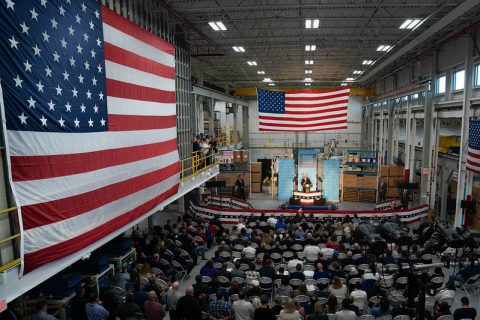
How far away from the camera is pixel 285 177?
26.3 meters

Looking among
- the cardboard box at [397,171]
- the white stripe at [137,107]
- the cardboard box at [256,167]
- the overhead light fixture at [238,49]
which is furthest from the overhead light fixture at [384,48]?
the white stripe at [137,107]

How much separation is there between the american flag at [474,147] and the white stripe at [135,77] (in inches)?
507

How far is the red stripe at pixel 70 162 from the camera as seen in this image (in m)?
6.47

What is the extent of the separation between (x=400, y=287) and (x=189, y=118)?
42.2ft

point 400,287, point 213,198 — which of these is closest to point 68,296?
point 400,287

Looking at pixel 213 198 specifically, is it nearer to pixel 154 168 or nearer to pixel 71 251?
pixel 154 168

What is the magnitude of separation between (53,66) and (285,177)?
67.5 ft

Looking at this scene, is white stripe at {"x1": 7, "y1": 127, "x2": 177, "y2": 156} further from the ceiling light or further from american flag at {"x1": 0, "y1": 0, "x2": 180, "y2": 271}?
the ceiling light

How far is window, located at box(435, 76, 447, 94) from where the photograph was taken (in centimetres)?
2119

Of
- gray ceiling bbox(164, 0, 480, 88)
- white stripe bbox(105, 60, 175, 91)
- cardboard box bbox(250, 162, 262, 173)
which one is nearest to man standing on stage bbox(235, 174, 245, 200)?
cardboard box bbox(250, 162, 262, 173)

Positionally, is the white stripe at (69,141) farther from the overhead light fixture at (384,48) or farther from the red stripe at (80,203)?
the overhead light fixture at (384,48)

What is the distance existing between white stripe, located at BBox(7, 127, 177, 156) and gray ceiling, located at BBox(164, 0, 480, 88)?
23.6 ft

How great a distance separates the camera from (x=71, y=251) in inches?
301

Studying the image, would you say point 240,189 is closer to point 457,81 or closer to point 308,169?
point 308,169
